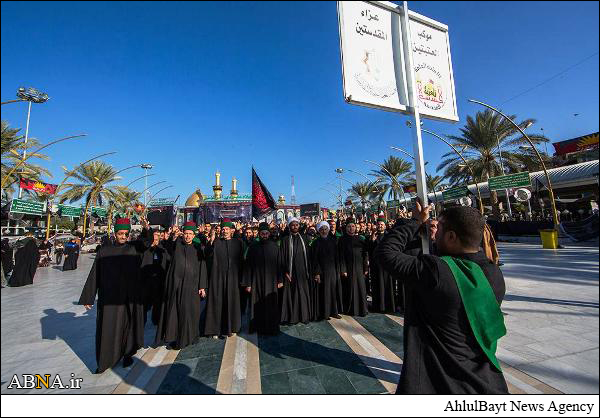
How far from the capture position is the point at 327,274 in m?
5.39

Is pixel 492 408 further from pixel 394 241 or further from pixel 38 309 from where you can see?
pixel 38 309

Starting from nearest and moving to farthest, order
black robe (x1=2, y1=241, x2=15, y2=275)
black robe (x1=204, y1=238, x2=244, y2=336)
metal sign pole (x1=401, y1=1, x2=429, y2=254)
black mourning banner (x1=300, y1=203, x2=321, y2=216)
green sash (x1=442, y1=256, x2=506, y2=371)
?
green sash (x1=442, y1=256, x2=506, y2=371) → metal sign pole (x1=401, y1=1, x2=429, y2=254) → black robe (x1=204, y1=238, x2=244, y2=336) → black robe (x1=2, y1=241, x2=15, y2=275) → black mourning banner (x1=300, y1=203, x2=321, y2=216)

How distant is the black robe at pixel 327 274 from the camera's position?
537 cm

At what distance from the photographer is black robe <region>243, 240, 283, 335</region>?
475cm

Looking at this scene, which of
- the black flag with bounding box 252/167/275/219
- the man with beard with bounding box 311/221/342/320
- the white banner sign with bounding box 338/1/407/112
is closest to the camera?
the white banner sign with bounding box 338/1/407/112

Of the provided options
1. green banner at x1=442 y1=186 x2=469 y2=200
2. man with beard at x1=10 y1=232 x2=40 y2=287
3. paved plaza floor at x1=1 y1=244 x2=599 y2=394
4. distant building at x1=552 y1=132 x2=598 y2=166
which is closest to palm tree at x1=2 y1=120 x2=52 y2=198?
man with beard at x1=10 y1=232 x2=40 y2=287

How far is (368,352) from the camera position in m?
3.76

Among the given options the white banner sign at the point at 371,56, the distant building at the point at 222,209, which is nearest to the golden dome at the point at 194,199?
the distant building at the point at 222,209

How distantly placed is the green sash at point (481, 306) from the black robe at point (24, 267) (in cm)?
1469

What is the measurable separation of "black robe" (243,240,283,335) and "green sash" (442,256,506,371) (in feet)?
12.3

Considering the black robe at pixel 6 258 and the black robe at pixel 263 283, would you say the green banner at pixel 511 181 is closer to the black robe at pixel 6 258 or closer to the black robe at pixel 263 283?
the black robe at pixel 263 283

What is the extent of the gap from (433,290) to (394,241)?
17.0 inches

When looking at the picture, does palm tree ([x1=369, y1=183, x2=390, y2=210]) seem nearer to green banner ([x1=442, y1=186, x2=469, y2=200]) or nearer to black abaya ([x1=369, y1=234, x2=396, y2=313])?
green banner ([x1=442, y1=186, x2=469, y2=200])

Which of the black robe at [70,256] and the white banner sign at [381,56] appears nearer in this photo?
the white banner sign at [381,56]
